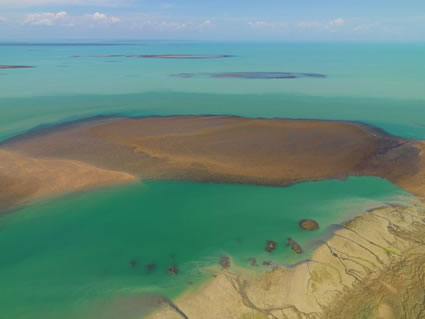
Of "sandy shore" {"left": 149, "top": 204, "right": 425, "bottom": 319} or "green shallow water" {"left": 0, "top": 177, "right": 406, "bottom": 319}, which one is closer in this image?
"sandy shore" {"left": 149, "top": 204, "right": 425, "bottom": 319}

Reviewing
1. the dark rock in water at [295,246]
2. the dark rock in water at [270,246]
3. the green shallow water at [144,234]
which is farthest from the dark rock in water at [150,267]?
the dark rock in water at [295,246]

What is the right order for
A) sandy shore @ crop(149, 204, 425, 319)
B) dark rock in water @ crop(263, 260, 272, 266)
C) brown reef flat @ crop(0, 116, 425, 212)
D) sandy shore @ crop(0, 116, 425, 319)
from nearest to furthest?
sandy shore @ crop(149, 204, 425, 319) < sandy shore @ crop(0, 116, 425, 319) < dark rock in water @ crop(263, 260, 272, 266) < brown reef flat @ crop(0, 116, 425, 212)

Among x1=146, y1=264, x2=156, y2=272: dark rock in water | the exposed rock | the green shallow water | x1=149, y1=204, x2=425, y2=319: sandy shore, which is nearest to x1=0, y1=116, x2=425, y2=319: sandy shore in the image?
x1=149, y1=204, x2=425, y2=319: sandy shore

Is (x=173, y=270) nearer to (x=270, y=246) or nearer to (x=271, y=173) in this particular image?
(x=270, y=246)

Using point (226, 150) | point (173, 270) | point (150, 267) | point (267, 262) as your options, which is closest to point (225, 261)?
point (267, 262)

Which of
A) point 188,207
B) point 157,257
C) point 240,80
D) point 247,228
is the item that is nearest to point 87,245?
point 157,257

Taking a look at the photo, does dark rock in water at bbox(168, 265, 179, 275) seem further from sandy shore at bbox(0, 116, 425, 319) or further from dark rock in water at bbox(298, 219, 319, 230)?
dark rock in water at bbox(298, 219, 319, 230)
